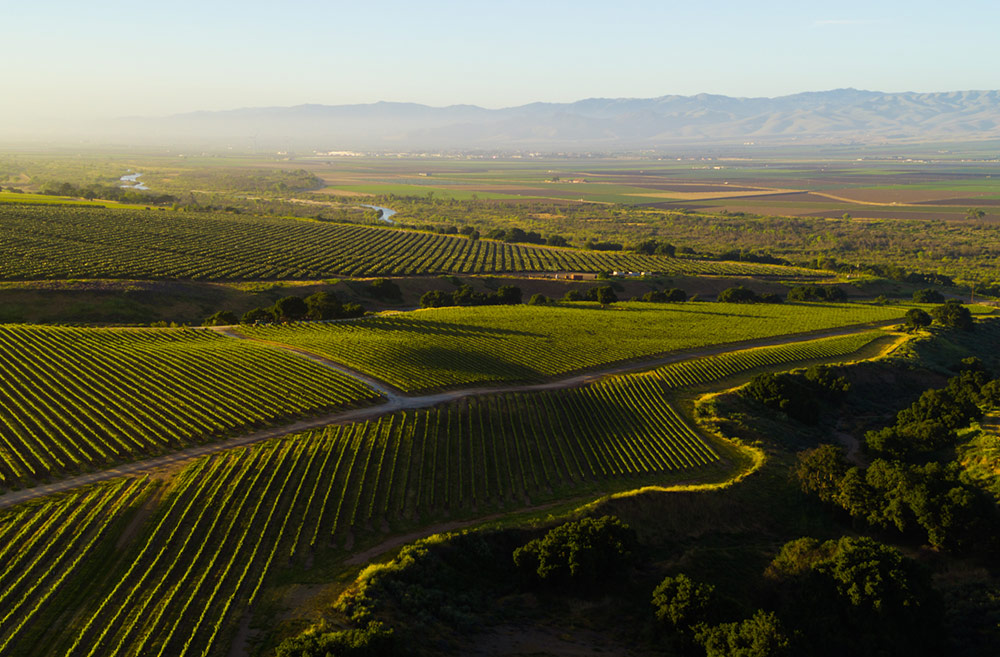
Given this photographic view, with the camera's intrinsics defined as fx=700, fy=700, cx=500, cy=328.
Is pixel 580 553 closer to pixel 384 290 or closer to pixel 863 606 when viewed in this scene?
pixel 863 606

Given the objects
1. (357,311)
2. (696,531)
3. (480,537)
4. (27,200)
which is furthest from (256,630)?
(27,200)

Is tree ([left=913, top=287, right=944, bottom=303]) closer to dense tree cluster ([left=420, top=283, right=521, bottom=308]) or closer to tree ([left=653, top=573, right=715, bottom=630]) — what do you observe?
dense tree cluster ([left=420, top=283, right=521, bottom=308])

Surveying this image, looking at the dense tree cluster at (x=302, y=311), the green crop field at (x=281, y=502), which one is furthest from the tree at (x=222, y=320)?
the green crop field at (x=281, y=502)

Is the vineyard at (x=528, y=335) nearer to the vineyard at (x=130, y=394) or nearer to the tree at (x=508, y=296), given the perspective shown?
the vineyard at (x=130, y=394)

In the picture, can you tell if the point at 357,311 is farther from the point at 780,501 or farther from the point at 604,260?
the point at 604,260

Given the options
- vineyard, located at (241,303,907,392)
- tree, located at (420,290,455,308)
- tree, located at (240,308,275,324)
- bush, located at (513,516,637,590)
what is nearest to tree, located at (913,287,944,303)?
vineyard, located at (241,303,907,392)

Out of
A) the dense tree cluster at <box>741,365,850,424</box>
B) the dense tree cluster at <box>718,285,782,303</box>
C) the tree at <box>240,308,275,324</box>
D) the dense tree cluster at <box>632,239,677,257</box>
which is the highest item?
the dense tree cluster at <box>632,239,677,257</box>
